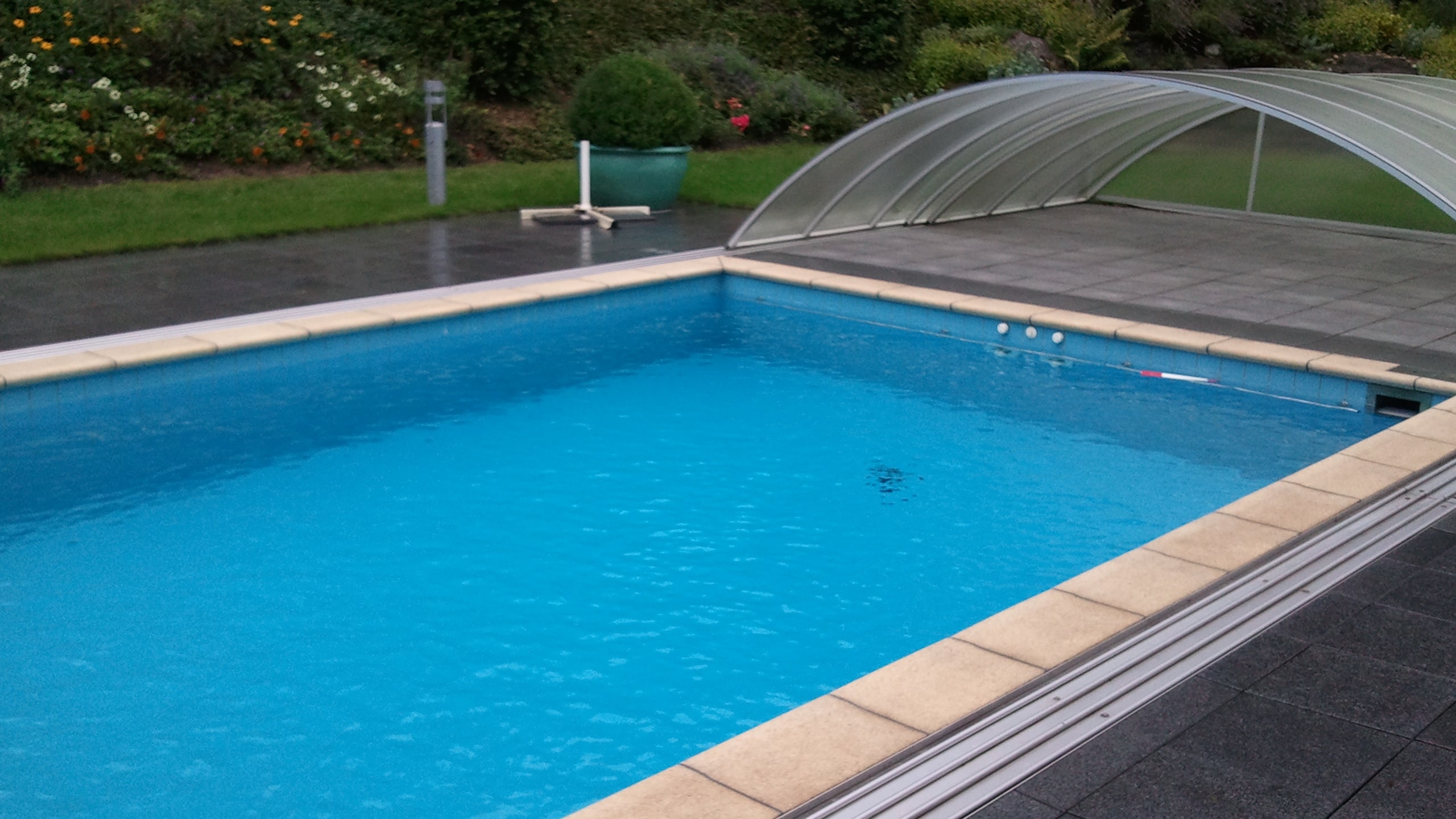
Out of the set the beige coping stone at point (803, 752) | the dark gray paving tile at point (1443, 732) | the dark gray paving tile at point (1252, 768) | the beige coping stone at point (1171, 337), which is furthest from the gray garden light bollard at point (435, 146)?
the dark gray paving tile at point (1443, 732)

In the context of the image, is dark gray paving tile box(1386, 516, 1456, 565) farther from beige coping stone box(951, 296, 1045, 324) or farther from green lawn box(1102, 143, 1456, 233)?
green lawn box(1102, 143, 1456, 233)

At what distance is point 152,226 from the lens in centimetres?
1060

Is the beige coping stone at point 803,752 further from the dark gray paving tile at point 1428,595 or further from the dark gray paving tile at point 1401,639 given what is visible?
the dark gray paving tile at point 1428,595

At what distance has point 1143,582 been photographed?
457 centimetres

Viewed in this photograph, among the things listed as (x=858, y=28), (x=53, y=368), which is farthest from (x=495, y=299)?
(x=858, y=28)

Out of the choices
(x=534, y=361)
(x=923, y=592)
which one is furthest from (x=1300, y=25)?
(x=923, y=592)

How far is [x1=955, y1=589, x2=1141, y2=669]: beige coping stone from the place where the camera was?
4.04 m

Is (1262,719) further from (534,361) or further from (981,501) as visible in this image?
(534,361)

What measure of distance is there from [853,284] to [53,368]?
518 centimetres

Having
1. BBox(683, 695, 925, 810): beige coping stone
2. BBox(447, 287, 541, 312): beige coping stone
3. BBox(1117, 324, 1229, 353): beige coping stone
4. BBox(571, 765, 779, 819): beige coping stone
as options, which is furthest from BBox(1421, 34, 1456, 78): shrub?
BBox(571, 765, 779, 819): beige coping stone

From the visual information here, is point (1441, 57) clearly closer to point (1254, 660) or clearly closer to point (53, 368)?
point (1254, 660)

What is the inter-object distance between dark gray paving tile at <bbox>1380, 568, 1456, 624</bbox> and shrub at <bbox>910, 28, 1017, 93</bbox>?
1566 centimetres

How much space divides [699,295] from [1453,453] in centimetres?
541

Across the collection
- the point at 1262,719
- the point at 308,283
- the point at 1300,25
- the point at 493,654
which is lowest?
the point at 493,654
